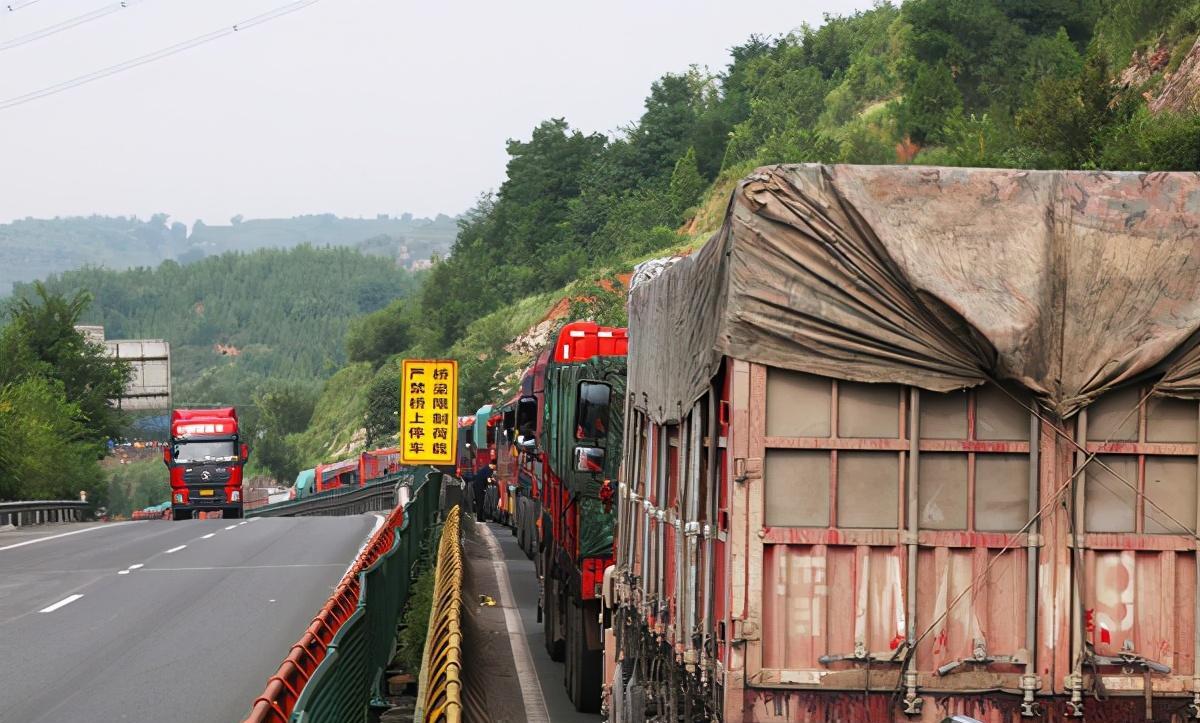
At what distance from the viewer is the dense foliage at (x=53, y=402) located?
60938 mm

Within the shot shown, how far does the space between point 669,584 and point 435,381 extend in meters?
34.9

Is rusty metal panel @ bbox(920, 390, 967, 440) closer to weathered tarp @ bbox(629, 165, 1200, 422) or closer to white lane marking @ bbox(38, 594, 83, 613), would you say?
weathered tarp @ bbox(629, 165, 1200, 422)

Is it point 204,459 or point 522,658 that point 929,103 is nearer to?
point 204,459

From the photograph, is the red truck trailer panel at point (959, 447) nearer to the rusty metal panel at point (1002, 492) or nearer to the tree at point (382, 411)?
the rusty metal panel at point (1002, 492)

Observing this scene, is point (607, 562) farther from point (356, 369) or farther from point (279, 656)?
point (356, 369)

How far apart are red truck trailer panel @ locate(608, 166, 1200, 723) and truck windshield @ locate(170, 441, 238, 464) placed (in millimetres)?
50136

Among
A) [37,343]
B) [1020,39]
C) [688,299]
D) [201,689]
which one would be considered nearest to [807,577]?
[688,299]

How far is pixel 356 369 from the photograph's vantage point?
570ft

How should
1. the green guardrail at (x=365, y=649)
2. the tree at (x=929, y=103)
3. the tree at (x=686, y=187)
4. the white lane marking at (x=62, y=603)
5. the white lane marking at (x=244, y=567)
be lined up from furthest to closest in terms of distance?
the tree at (x=686, y=187) < the tree at (x=929, y=103) < the white lane marking at (x=244, y=567) < the white lane marking at (x=62, y=603) < the green guardrail at (x=365, y=649)

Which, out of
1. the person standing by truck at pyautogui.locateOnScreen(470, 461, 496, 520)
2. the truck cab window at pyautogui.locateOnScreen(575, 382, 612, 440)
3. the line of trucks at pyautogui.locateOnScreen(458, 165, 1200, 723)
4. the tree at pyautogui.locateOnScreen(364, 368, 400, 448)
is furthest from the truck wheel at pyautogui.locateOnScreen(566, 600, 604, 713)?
the tree at pyautogui.locateOnScreen(364, 368, 400, 448)

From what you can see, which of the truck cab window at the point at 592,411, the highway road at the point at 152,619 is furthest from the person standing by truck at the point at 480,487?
the truck cab window at the point at 592,411

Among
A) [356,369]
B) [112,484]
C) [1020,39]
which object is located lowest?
[112,484]

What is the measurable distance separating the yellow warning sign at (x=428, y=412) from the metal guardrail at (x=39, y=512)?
11.4 meters

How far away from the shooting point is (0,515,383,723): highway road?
15195mm
